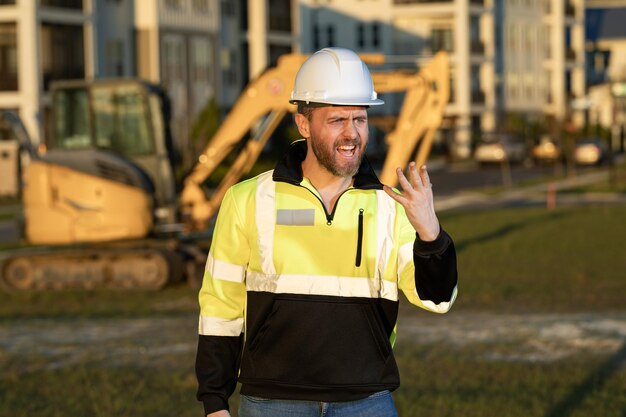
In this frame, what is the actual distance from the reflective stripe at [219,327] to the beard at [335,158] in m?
0.71

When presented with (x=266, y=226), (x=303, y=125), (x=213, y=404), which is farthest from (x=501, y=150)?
(x=213, y=404)

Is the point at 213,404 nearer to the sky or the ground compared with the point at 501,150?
nearer to the sky

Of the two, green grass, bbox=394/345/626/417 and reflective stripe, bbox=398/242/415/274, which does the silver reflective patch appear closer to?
reflective stripe, bbox=398/242/415/274

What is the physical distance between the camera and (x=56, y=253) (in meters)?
21.9

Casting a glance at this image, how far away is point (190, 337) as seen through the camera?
16.1m

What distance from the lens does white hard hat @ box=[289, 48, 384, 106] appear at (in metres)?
5.87

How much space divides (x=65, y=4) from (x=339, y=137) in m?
54.4

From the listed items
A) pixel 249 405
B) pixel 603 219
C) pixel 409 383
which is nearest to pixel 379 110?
pixel 603 219

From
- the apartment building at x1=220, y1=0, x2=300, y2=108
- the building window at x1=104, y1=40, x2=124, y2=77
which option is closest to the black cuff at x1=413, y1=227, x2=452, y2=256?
the building window at x1=104, y1=40, x2=124, y2=77

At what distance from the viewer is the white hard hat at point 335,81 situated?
587 centimetres

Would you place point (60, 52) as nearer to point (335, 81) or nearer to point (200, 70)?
point (200, 70)

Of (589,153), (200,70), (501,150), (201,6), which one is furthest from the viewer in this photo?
(589,153)

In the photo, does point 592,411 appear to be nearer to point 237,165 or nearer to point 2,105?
point 237,165

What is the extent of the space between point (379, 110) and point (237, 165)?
6611cm
